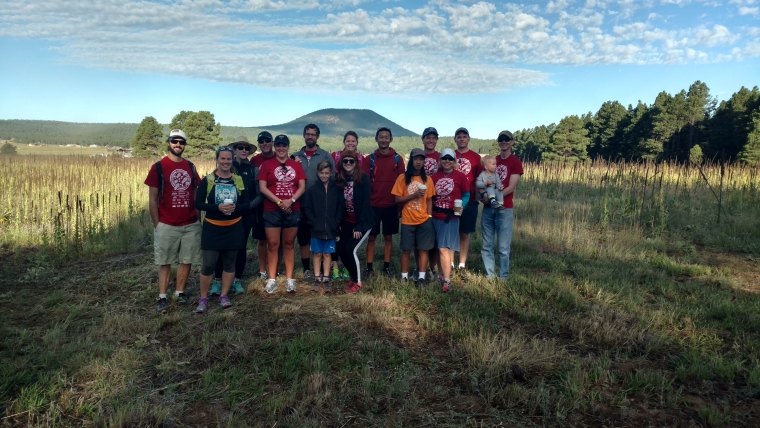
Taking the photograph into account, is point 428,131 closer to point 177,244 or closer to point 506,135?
point 506,135

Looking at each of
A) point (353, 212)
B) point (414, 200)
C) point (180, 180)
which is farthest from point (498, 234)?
point (180, 180)

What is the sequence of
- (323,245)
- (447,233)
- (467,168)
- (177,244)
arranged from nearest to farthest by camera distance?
(177,244) < (447,233) < (323,245) < (467,168)

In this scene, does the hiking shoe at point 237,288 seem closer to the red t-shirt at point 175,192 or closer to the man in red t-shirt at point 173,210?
the man in red t-shirt at point 173,210

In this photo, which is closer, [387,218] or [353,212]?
[353,212]

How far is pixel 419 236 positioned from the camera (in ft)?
19.3

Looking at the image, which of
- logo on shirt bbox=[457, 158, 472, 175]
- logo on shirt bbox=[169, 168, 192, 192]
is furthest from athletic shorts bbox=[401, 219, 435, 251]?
logo on shirt bbox=[169, 168, 192, 192]

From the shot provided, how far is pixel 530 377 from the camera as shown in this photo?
12.1ft

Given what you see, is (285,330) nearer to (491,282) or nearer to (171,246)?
(171,246)

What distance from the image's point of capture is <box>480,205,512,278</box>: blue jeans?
5887 mm

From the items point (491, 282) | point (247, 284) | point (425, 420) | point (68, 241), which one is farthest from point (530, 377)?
point (68, 241)

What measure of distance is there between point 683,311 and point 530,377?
95.5 inches

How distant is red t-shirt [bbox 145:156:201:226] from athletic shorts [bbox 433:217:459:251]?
10.1 ft

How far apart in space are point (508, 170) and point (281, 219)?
3108 mm

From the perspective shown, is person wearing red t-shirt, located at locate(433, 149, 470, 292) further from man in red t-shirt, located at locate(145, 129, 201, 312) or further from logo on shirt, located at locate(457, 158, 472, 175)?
man in red t-shirt, located at locate(145, 129, 201, 312)
